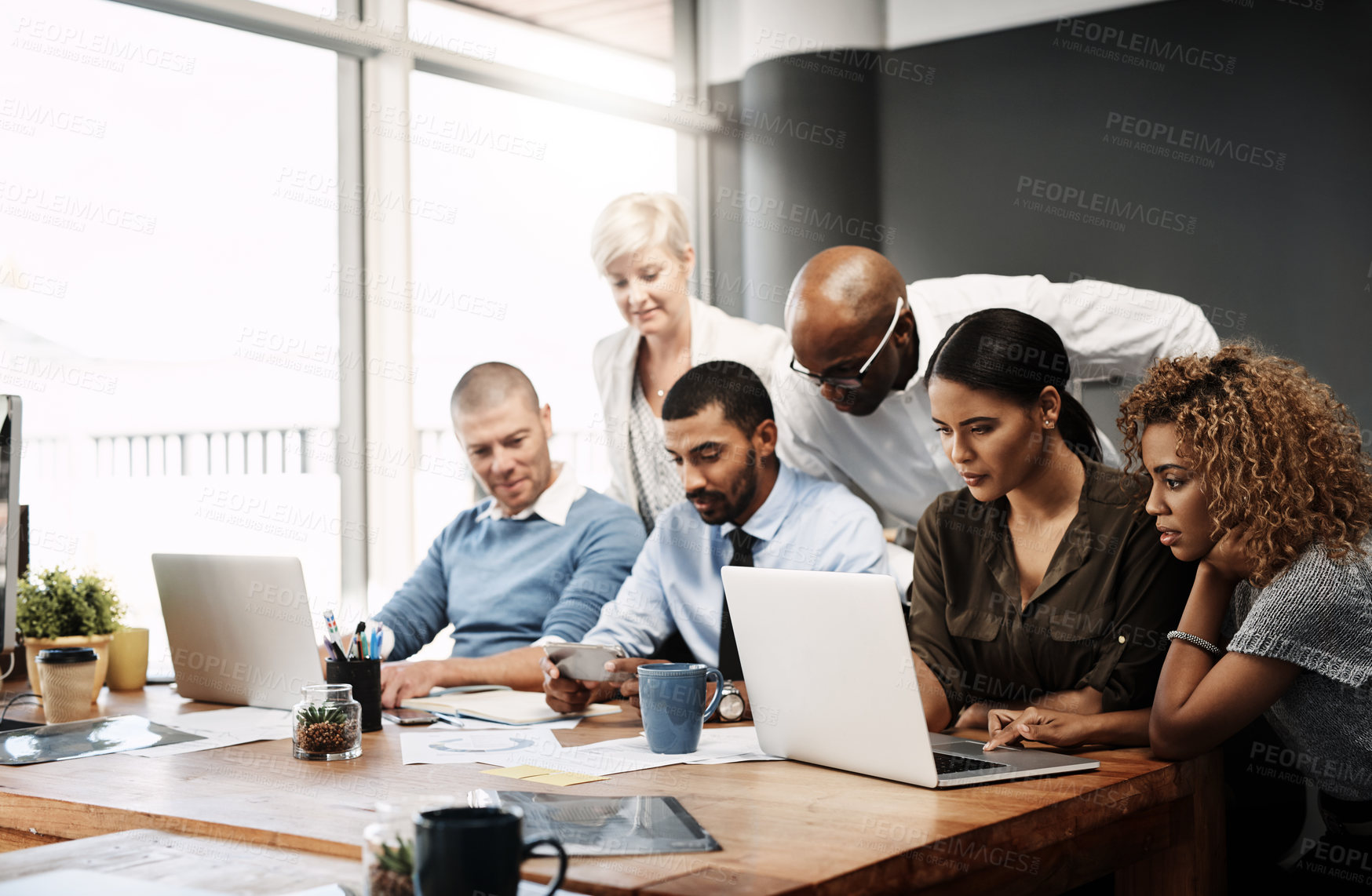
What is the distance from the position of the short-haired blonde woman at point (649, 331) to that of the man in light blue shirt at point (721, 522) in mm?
415

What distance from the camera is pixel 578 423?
360 centimetres

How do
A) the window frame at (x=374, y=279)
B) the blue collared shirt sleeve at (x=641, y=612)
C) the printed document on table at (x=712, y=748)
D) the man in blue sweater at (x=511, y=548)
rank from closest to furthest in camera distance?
the printed document on table at (x=712, y=748) → the blue collared shirt sleeve at (x=641, y=612) → the man in blue sweater at (x=511, y=548) → the window frame at (x=374, y=279)

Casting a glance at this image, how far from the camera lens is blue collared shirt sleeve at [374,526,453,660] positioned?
3061mm

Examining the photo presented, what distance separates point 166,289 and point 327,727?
1823 mm

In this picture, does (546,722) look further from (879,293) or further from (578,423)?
(578,423)

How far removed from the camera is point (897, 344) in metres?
2.74

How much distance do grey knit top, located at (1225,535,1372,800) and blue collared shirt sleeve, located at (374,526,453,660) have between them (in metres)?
2.12

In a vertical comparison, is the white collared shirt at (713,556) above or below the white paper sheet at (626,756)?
above

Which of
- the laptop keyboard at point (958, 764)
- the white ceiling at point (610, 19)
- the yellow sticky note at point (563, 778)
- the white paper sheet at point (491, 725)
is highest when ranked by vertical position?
the white ceiling at point (610, 19)

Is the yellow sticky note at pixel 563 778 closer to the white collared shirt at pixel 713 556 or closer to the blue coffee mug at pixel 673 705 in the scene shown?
the blue coffee mug at pixel 673 705

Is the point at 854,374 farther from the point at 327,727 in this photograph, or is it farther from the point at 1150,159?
the point at 327,727

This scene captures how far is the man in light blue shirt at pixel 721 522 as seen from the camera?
2.81m

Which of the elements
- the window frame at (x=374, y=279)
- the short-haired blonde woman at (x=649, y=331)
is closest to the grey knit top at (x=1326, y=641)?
the short-haired blonde woman at (x=649, y=331)

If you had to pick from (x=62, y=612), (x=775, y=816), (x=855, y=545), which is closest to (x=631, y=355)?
(x=855, y=545)
